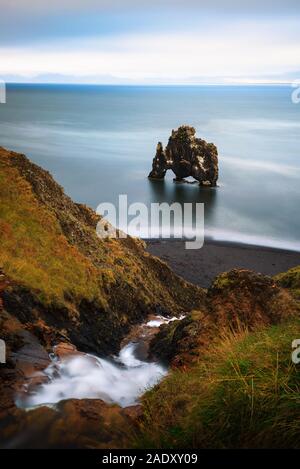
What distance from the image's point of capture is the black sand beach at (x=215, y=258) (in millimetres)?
44222

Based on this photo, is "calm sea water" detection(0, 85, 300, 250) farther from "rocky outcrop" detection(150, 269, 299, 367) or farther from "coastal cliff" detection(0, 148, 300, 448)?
"rocky outcrop" detection(150, 269, 299, 367)

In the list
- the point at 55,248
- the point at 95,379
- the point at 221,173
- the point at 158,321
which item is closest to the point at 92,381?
the point at 95,379

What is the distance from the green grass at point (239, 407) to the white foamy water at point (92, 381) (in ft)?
9.07

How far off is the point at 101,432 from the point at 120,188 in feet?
243

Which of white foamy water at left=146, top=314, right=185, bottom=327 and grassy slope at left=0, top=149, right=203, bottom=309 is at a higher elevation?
grassy slope at left=0, top=149, right=203, bottom=309

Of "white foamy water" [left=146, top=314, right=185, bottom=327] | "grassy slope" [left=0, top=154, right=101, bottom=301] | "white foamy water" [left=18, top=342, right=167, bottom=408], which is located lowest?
"white foamy water" [left=146, top=314, right=185, bottom=327]

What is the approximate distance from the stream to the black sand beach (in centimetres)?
2612

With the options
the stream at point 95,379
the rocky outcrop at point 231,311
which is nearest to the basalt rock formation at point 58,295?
the stream at point 95,379

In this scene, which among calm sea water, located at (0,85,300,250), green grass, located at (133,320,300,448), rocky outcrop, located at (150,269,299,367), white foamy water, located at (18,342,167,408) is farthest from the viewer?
calm sea water, located at (0,85,300,250)

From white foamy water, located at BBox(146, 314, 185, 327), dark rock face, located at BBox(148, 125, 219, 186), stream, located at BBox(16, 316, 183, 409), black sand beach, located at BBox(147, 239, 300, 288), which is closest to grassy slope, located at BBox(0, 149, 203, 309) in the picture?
white foamy water, located at BBox(146, 314, 185, 327)

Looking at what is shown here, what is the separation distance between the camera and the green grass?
684cm

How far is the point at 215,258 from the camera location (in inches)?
1889
